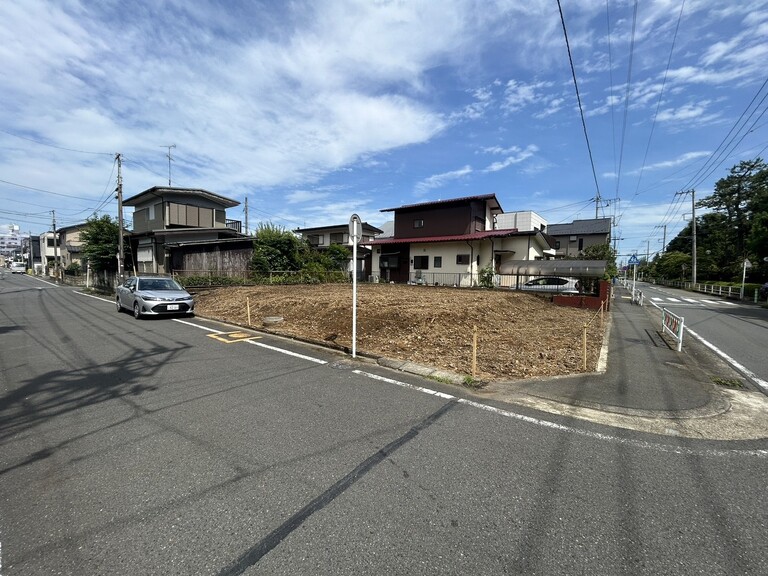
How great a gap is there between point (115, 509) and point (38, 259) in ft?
305

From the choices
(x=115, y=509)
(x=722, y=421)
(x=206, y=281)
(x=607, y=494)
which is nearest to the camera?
(x=115, y=509)

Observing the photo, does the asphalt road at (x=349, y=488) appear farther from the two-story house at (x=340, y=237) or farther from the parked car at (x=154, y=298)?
the two-story house at (x=340, y=237)

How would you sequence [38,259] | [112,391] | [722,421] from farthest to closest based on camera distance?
1. [38,259]
2. [112,391]
3. [722,421]

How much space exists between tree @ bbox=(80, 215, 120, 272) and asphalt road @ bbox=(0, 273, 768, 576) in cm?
2536

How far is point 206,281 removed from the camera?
62.0ft

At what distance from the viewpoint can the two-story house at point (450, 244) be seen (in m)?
24.3

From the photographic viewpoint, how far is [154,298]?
10.9 m

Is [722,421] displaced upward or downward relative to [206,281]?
downward

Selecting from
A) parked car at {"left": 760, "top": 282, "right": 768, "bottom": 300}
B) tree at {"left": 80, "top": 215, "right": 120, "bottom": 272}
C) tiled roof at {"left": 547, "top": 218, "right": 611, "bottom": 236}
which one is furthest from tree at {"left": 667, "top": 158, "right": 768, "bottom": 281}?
tree at {"left": 80, "top": 215, "right": 120, "bottom": 272}

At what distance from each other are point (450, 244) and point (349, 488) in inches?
937

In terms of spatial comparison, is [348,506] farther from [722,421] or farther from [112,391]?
[722,421]

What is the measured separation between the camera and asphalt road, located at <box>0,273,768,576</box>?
198 cm

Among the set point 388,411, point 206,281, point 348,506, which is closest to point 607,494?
point 348,506

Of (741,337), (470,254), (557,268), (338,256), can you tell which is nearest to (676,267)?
(470,254)
